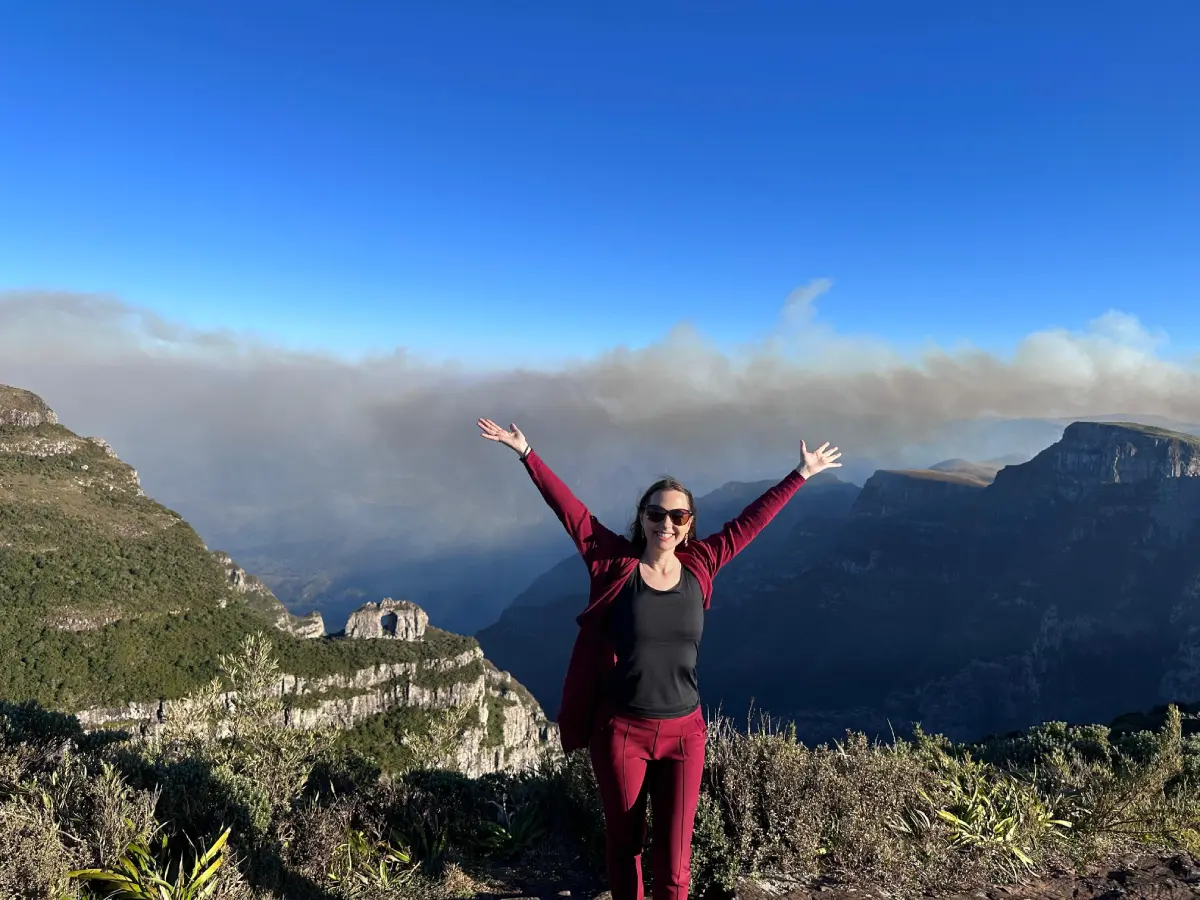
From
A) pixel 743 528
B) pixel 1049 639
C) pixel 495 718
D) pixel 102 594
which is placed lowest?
pixel 1049 639

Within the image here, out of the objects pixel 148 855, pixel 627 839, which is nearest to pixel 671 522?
pixel 627 839

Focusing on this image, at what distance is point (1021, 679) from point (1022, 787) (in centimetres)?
19636

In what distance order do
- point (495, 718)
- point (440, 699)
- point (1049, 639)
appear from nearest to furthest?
point (440, 699)
point (495, 718)
point (1049, 639)

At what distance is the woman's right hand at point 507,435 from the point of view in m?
4.85

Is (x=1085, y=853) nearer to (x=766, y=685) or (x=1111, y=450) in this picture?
(x=766, y=685)

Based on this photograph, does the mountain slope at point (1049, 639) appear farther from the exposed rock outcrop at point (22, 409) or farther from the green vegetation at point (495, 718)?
the exposed rock outcrop at point (22, 409)

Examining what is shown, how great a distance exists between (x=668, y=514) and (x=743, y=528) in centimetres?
96

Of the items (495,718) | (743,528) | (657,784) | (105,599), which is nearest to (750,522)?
(743,528)

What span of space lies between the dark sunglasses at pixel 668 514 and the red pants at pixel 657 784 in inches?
52.3

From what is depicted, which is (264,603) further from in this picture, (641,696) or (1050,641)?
(1050,641)

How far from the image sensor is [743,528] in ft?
16.1

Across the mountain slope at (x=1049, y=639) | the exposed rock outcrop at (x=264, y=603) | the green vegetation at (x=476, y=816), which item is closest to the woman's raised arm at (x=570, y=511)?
the green vegetation at (x=476, y=816)

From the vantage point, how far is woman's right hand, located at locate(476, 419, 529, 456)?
4.85m

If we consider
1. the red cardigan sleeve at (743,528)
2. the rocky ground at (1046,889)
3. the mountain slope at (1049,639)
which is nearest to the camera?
the red cardigan sleeve at (743,528)
